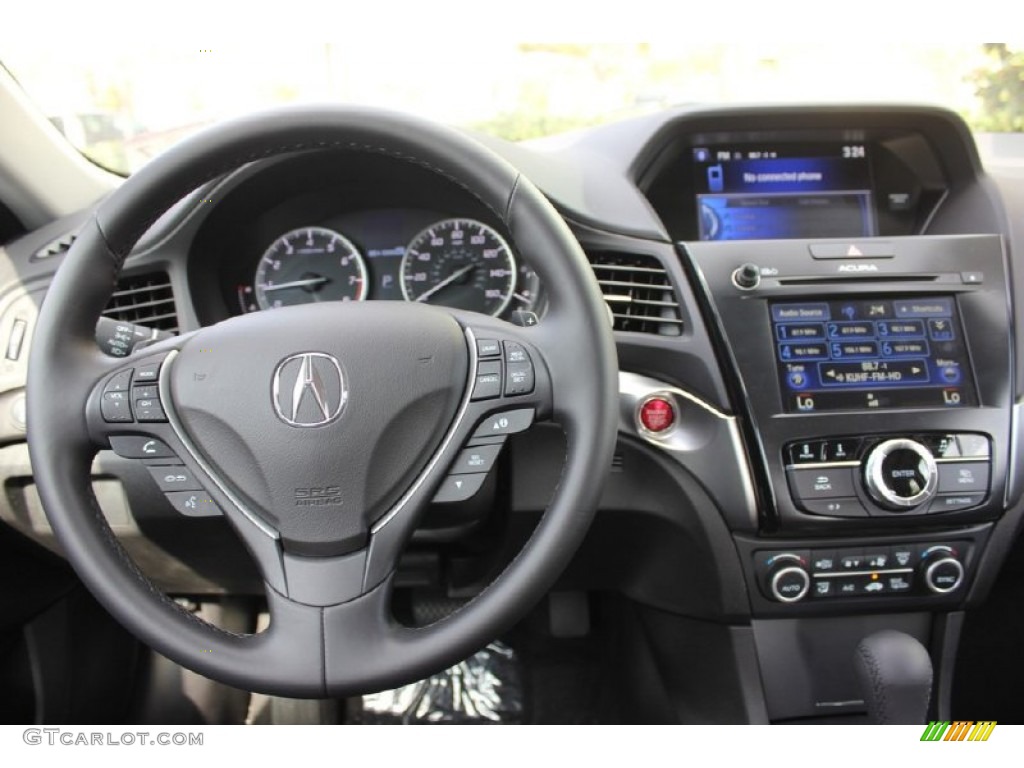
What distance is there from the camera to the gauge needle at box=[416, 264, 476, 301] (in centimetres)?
139

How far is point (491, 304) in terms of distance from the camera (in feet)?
4.66

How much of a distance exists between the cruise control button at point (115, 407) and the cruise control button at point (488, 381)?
407 millimetres

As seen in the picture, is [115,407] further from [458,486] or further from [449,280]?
[449,280]

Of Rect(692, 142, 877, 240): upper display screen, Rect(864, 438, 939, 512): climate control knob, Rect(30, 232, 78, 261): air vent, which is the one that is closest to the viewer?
Rect(864, 438, 939, 512): climate control knob

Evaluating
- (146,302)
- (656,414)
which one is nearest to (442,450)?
(656,414)

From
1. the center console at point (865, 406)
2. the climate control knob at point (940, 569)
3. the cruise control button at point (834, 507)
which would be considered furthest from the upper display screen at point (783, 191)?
the climate control knob at point (940, 569)

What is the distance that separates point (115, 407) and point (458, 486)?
410mm

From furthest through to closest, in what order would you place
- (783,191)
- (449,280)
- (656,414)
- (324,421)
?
(783,191) < (449,280) < (656,414) < (324,421)

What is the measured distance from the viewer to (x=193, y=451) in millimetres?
990

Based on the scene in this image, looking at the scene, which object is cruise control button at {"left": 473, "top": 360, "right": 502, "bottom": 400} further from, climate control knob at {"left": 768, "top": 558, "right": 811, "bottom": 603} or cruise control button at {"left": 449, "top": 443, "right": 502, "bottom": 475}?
climate control knob at {"left": 768, "top": 558, "right": 811, "bottom": 603}

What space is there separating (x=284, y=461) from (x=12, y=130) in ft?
3.00

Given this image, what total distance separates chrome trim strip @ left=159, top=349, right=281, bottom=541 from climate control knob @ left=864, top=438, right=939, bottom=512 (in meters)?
0.89

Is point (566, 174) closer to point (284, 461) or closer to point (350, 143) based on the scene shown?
point (350, 143)

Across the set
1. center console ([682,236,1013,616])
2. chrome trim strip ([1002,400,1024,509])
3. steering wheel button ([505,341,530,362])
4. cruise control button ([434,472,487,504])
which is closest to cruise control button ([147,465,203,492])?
cruise control button ([434,472,487,504])
